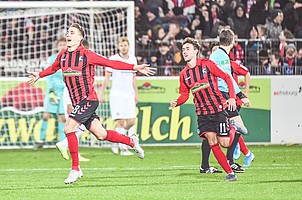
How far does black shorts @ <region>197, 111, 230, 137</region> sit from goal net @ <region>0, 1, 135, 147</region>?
569cm

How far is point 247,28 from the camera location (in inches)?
703

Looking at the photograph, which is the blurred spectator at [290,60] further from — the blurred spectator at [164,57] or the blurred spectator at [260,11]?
the blurred spectator at [164,57]

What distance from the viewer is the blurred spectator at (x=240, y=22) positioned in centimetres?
1780

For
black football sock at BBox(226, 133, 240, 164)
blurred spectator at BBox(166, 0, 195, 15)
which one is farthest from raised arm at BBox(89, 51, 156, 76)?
blurred spectator at BBox(166, 0, 195, 15)

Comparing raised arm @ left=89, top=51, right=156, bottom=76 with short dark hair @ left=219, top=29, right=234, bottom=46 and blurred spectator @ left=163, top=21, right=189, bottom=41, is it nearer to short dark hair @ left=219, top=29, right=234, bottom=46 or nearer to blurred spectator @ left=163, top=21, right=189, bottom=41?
short dark hair @ left=219, top=29, right=234, bottom=46

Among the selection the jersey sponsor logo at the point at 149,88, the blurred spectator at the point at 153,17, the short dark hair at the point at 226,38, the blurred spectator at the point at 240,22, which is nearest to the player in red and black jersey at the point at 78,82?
the short dark hair at the point at 226,38

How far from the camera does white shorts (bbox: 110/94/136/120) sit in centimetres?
1477

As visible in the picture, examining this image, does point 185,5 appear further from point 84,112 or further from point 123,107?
point 84,112

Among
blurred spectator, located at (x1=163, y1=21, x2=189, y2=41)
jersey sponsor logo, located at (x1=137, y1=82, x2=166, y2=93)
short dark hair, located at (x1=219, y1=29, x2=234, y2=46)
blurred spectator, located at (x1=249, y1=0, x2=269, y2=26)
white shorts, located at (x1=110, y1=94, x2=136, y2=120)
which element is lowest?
white shorts, located at (x1=110, y1=94, x2=136, y2=120)

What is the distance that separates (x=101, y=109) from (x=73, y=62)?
636 centimetres

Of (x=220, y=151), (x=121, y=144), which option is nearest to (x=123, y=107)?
(x=121, y=144)

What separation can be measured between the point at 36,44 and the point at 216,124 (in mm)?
8437

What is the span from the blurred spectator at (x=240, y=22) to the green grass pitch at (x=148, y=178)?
3567 millimetres

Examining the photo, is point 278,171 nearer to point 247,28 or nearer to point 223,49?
point 223,49
